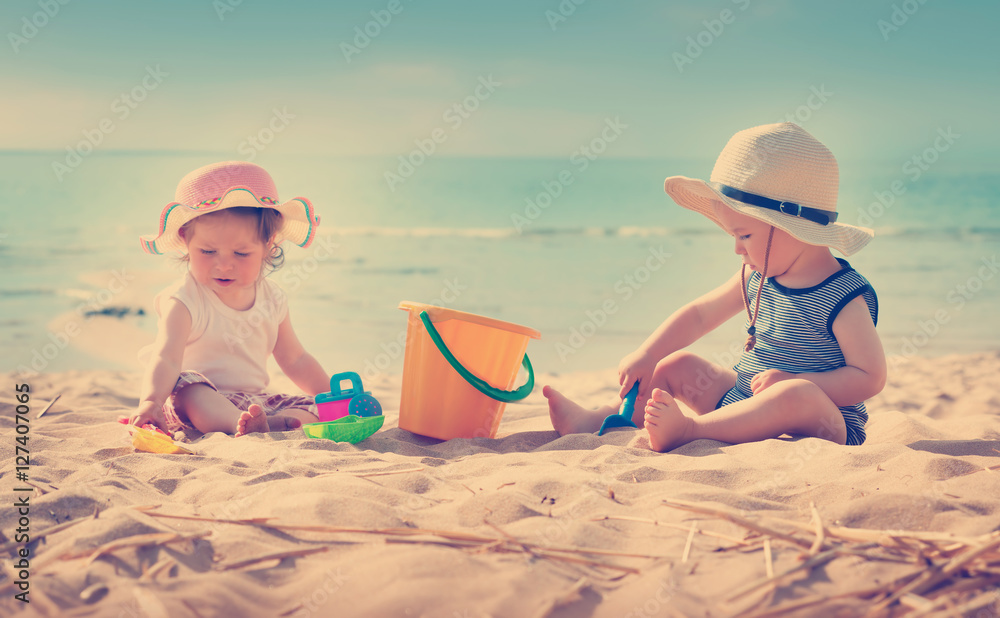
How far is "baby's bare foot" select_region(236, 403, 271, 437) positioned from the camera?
277cm

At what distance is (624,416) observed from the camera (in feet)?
9.63

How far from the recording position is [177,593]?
4.40 feet

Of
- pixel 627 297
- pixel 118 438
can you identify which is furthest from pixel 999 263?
pixel 118 438

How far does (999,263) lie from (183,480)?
9125mm

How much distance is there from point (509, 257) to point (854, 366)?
733cm

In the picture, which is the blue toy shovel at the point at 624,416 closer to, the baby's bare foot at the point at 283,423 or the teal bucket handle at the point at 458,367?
the teal bucket handle at the point at 458,367

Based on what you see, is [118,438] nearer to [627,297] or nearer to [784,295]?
[784,295]

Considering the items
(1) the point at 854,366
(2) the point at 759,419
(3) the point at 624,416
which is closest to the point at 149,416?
(3) the point at 624,416

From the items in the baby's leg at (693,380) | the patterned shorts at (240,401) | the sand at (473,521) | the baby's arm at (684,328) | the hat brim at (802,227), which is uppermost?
the hat brim at (802,227)

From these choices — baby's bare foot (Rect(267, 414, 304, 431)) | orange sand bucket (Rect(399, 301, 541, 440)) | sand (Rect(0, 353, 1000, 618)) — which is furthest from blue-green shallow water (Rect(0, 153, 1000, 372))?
sand (Rect(0, 353, 1000, 618))

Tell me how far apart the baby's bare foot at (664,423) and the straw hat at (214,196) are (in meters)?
1.85

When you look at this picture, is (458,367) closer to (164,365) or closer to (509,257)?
(164,365)

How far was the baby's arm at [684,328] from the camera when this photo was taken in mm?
3008

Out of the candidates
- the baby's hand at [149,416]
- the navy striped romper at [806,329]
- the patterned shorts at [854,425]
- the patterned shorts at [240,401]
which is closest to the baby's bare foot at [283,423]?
the patterned shorts at [240,401]
